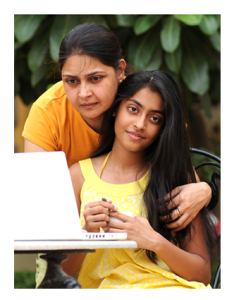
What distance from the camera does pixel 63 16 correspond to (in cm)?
309

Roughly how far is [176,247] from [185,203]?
19 cm

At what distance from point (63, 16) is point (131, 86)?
157 centimetres

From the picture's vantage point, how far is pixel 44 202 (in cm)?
104

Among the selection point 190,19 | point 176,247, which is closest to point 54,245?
point 176,247

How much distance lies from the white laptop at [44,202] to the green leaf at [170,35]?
6.81 ft

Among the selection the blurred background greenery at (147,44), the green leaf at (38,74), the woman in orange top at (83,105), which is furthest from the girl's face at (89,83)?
the green leaf at (38,74)

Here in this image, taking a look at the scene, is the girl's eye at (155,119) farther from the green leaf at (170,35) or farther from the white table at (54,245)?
the green leaf at (170,35)

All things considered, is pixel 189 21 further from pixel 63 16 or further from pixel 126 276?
pixel 126 276

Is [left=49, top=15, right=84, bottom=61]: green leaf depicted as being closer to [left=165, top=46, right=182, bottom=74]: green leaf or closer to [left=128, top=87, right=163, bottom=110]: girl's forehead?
[left=165, top=46, right=182, bottom=74]: green leaf

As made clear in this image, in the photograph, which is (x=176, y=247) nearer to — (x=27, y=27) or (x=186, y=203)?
(x=186, y=203)

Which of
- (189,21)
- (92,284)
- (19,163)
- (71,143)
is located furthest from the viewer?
(189,21)

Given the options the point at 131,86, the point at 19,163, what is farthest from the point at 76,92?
the point at 19,163

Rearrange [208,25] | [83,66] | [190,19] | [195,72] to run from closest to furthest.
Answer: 1. [83,66]
2. [190,19]
3. [208,25]
4. [195,72]

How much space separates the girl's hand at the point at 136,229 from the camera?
1.35 m
